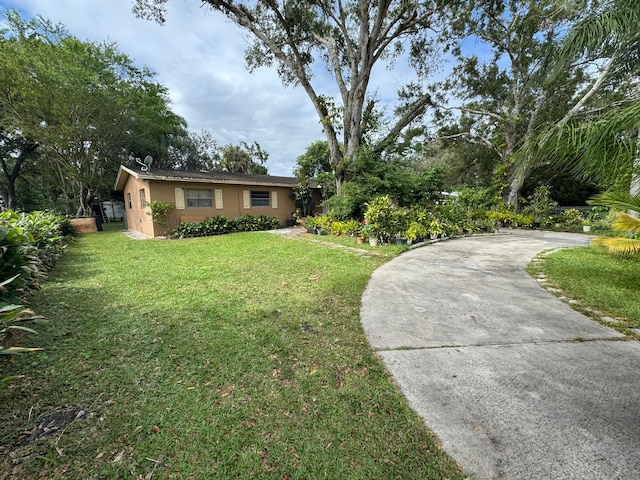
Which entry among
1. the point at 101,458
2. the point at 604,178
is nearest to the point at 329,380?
the point at 101,458

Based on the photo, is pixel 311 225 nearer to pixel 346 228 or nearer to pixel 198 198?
pixel 346 228

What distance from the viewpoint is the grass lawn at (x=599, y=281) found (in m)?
3.10

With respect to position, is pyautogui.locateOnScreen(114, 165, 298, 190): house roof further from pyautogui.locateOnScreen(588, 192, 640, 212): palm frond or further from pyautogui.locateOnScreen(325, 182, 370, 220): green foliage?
pyautogui.locateOnScreen(588, 192, 640, 212): palm frond

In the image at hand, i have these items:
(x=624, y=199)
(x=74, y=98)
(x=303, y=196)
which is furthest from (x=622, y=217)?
(x=74, y=98)

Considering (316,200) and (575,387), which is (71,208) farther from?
(575,387)

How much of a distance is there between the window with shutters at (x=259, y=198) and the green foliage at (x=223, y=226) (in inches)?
33.8

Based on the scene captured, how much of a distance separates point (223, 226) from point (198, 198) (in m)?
1.83

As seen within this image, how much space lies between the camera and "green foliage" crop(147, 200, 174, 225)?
1009 centimetres

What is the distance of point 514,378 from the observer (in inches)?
76.4

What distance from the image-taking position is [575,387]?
→ 1827 mm

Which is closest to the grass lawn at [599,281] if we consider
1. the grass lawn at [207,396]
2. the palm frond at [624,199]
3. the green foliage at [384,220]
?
the palm frond at [624,199]

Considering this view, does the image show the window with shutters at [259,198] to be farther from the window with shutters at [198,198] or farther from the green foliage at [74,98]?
the green foliage at [74,98]

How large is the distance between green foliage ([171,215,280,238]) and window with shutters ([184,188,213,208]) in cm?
88

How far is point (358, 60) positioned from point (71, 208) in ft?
76.8
